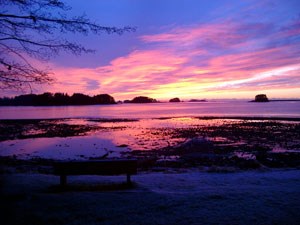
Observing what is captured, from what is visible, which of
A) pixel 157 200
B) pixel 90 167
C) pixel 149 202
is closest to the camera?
pixel 149 202

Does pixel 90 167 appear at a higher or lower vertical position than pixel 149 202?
higher

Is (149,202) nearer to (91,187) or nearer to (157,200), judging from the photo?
(157,200)

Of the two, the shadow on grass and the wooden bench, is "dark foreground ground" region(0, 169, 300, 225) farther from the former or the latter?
the wooden bench

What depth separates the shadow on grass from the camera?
313 inches

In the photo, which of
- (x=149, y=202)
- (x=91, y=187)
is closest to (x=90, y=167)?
(x=91, y=187)

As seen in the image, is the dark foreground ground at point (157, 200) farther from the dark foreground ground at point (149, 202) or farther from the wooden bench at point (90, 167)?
the wooden bench at point (90, 167)

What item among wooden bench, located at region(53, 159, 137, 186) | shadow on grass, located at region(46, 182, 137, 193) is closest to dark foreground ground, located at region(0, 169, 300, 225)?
shadow on grass, located at region(46, 182, 137, 193)

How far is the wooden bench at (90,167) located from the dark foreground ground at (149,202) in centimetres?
40

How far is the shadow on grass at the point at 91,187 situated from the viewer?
26.1 ft

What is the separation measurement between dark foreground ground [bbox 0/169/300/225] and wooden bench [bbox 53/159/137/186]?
0.40 m

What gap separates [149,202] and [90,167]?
2.26 metres

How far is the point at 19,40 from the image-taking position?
690cm

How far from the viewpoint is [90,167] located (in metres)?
8.22

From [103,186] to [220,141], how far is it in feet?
60.9
